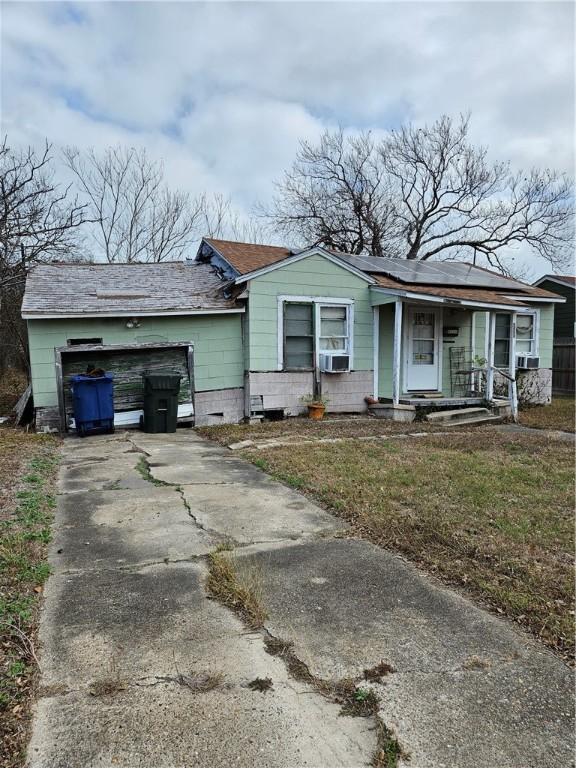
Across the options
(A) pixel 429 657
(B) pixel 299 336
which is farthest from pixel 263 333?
(A) pixel 429 657

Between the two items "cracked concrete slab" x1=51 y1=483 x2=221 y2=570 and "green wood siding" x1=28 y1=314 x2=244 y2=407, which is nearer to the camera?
"cracked concrete slab" x1=51 y1=483 x2=221 y2=570

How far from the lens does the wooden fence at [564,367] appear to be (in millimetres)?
18172

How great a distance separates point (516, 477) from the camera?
6070mm

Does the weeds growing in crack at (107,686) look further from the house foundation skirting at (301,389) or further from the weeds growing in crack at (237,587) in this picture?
the house foundation skirting at (301,389)

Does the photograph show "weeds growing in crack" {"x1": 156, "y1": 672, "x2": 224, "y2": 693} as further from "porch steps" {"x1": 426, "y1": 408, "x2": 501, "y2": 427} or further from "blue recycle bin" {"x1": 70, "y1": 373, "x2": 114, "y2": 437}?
"porch steps" {"x1": 426, "y1": 408, "x2": 501, "y2": 427}

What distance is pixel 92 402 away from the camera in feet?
29.3

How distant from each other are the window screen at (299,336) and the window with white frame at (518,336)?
630 cm

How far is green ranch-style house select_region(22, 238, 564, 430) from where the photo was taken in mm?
9508

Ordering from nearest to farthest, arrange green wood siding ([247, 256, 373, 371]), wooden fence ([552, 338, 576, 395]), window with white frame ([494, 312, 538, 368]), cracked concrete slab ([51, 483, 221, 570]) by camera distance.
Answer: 1. cracked concrete slab ([51, 483, 221, 570])
2. green wood siding ([247, 256, 373, 371])
3. window with white frame ([494, 312, 538, 368])
4. wooden fence ([552, 338, 576, 395])

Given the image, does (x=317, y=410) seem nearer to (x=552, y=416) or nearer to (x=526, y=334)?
(x=552, y=416)

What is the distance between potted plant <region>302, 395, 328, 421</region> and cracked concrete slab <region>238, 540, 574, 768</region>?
7390 mm

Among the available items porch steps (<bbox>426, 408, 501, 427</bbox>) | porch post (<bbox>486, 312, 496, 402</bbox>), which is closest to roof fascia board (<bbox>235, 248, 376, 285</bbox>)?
porch post (<bbox>486, 312, 496, 402</bbox>)

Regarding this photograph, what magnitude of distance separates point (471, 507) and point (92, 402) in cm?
684

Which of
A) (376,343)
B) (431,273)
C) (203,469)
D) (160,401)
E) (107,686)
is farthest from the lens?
(431,273)
